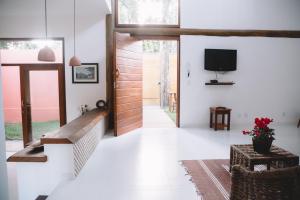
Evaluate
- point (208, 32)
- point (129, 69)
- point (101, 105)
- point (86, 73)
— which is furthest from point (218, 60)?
point (86, 73)

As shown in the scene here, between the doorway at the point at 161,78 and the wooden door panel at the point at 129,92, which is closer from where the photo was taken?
the wooden door panel at the point at 129,92

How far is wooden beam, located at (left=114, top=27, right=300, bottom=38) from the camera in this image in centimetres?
580

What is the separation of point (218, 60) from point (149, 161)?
352 centimetres

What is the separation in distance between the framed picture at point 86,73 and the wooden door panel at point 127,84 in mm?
828

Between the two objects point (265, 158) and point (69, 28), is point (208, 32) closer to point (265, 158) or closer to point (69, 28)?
point (69, 28)

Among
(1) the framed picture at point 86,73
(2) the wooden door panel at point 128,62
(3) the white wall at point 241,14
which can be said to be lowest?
(1) the framed picture at point 86,73

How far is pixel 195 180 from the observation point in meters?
2.99

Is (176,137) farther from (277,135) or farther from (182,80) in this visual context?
(277,135)

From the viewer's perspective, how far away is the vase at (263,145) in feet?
9.23

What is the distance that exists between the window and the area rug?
148 inches

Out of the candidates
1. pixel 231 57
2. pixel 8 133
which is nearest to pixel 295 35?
pixel 231 57

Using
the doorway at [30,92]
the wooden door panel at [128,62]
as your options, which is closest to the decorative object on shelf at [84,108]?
the doorway at [30,92]

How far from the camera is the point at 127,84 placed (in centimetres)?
549

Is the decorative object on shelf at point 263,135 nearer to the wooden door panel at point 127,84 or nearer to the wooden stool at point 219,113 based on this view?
the wooden stool at point 219,113
